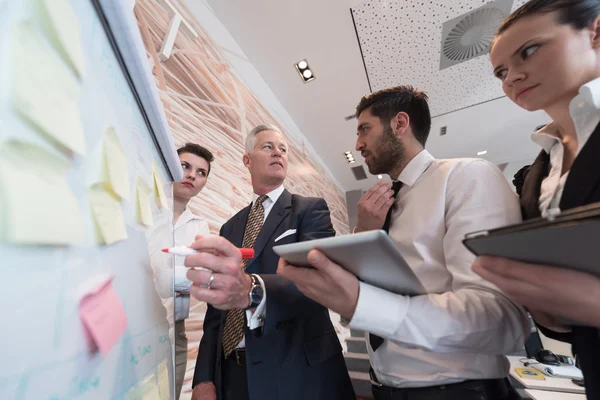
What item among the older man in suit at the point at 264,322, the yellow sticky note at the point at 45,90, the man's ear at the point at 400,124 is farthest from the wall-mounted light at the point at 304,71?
the yellow sticky note at the point at 45,90

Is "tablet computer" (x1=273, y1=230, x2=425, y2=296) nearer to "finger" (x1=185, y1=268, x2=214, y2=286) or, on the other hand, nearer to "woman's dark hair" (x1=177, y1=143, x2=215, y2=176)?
"finger" (x1=185, y1=268, x2=214, y2=286)

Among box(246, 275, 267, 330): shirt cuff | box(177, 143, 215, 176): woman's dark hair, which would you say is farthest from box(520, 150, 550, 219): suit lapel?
box(177, 143, 215, 176): woman's dark hair

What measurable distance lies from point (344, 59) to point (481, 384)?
7.13 feet

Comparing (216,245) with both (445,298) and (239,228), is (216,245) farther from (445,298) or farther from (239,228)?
(239,228)

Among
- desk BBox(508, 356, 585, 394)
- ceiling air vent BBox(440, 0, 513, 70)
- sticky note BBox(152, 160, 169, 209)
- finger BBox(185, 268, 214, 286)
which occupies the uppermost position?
ceiling air vent BBox(440, 0, 513, 70)

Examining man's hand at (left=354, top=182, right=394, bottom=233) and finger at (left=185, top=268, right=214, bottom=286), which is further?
man's hand at (left=354, top=182, right=394, bottom=233)

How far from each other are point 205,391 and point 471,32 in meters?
2.63

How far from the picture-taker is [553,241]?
0.28 metres

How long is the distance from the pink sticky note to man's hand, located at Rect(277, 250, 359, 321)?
0.27m

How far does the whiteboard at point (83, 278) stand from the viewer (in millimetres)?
196

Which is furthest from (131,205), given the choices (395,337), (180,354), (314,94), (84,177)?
(314,94)

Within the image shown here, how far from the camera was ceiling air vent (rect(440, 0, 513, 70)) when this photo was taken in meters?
1.70

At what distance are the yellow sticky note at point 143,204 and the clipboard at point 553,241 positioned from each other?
49 centimetres

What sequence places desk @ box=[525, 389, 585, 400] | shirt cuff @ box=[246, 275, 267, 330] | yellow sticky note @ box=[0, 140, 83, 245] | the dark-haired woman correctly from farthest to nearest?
desk @ box=[525, 389, 585, 400], shirt cuff @ box=[246, 275, 267, 330], the dark-haired woman, yellow sticky note @ box=[0, 140, 83, 245]
